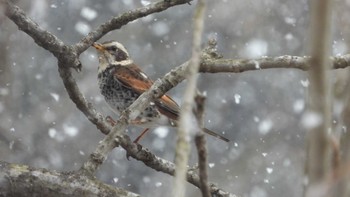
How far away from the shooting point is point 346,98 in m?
1.58

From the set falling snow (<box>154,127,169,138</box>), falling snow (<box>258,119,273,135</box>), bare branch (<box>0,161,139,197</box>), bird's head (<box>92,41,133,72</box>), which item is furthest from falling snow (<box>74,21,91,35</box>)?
bare branch (<box>0,161,139,197</box>)

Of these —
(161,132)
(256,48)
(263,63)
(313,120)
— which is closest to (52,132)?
(161,132)

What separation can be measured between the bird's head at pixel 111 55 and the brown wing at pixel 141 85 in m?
0.16

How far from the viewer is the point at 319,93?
141 centimetres

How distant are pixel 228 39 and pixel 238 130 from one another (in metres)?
1.33

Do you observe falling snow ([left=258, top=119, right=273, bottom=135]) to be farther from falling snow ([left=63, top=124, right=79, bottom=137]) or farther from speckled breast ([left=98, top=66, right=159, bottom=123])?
speckled breast ([left=98, top=66, right=159, bottom=123])

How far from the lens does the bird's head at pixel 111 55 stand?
6137mm

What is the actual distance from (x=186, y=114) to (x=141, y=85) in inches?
164

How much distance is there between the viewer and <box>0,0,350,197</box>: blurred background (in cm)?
1152

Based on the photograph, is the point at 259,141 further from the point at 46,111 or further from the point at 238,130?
the point at 46,111

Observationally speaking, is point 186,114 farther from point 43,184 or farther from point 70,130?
point 70,130

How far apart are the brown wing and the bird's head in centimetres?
16

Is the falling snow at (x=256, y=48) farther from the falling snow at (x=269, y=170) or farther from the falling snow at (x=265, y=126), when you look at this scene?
the falling snow at (x=269, y=170)

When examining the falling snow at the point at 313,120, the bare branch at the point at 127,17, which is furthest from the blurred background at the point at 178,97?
the falling snow at the point at 313,120
